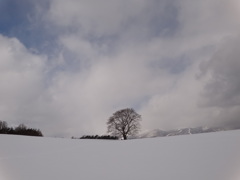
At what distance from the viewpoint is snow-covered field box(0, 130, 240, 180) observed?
3.01 m

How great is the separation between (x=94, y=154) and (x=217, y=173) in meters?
2.17

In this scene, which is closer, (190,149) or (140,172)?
(140,172)

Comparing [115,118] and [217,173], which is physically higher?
[115,118]

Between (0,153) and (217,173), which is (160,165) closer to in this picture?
(217,173)

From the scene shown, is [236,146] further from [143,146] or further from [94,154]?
[94,154]

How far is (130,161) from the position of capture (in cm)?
354

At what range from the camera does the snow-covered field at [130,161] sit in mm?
3006

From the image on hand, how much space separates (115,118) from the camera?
2570cm

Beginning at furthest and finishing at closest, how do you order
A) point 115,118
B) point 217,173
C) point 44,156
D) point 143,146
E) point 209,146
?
point 115,118
point 143,146
point 44,156
point 209,146
point 217,173

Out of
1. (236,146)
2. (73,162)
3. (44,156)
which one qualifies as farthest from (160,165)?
(44,156)

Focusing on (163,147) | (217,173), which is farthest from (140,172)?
(217,173)

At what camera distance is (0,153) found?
3619 mm

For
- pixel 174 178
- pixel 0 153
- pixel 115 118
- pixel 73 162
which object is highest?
pixel 115 118

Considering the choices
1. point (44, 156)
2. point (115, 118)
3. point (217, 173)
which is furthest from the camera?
point (115, 118)
